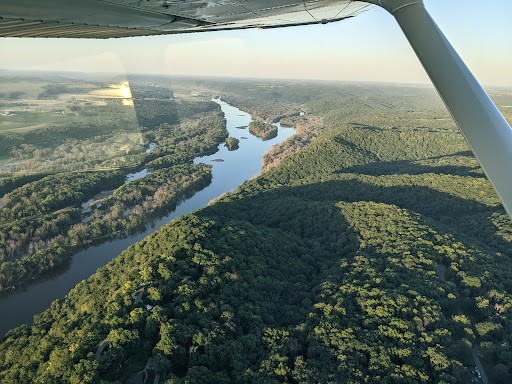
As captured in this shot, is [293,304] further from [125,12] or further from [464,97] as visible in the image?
[125,12]

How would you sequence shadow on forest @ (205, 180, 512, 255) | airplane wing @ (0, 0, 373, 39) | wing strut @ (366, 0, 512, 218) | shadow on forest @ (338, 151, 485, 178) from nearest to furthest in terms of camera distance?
airplane wing @ (0, 0, 373, 39)
wing strut @ (366, 0, 512, 218)
shadow on forest @ (205, 180, 512, 255)
shadow on forest @ (338, 151, 485, 178)

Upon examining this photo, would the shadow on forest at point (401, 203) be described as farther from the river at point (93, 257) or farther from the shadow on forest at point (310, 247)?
the river at point (93, 257)

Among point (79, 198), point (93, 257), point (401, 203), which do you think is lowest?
point (93, 257)

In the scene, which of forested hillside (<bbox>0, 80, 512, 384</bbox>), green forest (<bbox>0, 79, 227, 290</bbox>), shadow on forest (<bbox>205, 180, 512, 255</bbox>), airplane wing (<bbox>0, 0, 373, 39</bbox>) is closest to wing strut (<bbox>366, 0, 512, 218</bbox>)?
airplane wing (<bbox>0, 0, 373, 39</bbox>)

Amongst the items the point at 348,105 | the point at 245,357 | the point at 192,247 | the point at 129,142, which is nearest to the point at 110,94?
the point at 129,142

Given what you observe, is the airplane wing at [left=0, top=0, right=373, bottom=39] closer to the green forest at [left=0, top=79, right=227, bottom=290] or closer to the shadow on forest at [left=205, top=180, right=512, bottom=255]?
the shadow on forest at [left=205, top=180, right=512, bottom=255]

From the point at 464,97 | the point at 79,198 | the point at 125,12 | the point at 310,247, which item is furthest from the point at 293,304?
the point at 79,198

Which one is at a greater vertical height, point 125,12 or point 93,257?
point 125,12
